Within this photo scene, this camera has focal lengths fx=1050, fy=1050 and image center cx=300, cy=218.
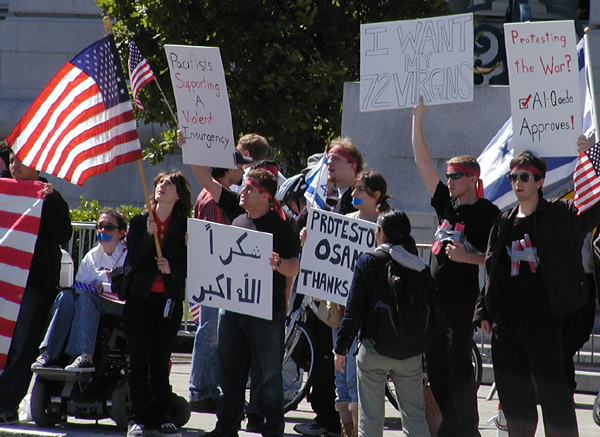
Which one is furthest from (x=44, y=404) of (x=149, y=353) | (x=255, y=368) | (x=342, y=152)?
(x=342, y=152)

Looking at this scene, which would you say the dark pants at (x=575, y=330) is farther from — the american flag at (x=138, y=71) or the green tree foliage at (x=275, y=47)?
the green tree foliage at (x=275, y=47)

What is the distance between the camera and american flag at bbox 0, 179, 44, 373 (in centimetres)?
780

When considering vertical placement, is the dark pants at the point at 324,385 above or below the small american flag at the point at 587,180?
below

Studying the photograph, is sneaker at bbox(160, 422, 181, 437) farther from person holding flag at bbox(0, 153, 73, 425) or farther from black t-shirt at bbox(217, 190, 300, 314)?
person holding flag at bbox(0, 153, 73, 425)

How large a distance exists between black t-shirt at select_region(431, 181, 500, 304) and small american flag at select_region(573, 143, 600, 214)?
73cm

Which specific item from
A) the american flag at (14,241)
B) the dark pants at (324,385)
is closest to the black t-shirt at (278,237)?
the dark pants at (324,385)

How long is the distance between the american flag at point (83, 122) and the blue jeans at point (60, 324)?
91cm

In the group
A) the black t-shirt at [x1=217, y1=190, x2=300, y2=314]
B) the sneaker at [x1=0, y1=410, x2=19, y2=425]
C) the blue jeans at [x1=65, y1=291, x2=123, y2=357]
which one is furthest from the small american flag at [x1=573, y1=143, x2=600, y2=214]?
the sneaker at [x1=0, y1=410, x2=19, y2=425]

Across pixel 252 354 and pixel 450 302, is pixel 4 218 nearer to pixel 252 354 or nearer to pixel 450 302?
pixel 252 354

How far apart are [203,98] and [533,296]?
2.88 meters

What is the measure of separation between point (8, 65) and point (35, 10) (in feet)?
3.55

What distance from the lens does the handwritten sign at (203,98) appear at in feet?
25.0

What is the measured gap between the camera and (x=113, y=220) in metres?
8.20

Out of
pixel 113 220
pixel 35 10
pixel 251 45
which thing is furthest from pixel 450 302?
pixel 35 10
